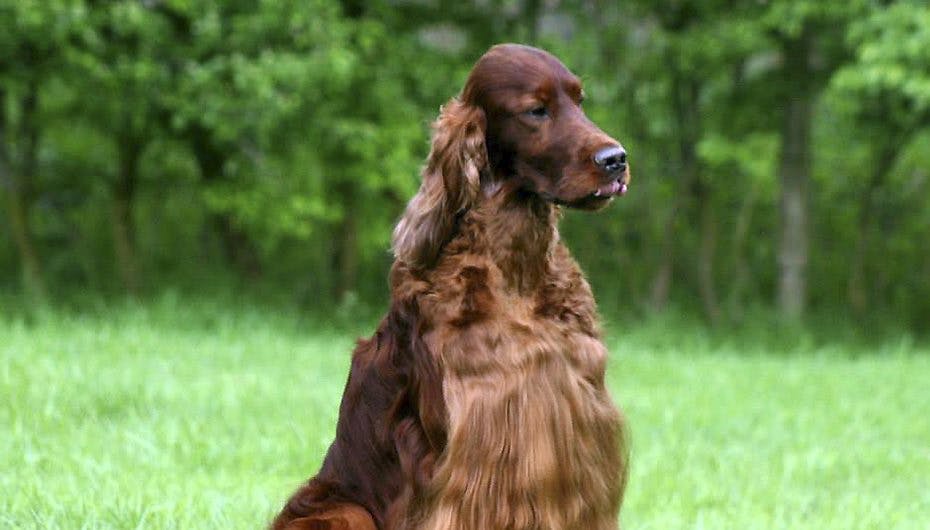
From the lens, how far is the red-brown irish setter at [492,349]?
3676mm

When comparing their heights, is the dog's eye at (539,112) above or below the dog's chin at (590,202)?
above

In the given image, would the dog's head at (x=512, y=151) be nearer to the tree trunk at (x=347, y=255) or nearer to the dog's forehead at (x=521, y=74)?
the dog's forehead at (x=521, y=74)

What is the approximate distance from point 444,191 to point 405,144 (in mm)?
8529

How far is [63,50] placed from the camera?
11.5 m

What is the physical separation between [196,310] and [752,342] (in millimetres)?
4885

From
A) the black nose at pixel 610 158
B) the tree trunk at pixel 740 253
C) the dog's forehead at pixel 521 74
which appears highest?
the dog's forehead at pixel 521 74

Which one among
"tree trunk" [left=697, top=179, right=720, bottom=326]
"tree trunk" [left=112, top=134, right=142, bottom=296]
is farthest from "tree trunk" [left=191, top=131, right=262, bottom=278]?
"tree trunk" [left=697, top=179, right=720, bottom=326]

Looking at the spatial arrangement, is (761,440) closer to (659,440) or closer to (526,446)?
(659,440)

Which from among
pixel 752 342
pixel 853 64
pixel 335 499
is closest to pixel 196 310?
pixel 752 342

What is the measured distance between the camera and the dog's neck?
377cm

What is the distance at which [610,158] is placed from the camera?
3658 mm

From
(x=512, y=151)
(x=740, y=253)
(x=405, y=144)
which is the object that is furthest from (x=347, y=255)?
(x=512, y=151)

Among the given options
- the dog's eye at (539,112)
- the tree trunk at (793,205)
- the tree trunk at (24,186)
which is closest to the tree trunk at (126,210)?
the tree trunk at (24,186)

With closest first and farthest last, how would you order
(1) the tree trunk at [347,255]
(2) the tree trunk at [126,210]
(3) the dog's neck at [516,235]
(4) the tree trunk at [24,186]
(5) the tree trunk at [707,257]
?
(3) the dog's neck at [516,235], (4) the tree trunk at [24,186], (2) the tree trunk at [126,210], (1) the tree trunk at [347,255], (5) the tree trunk at [707,257]
